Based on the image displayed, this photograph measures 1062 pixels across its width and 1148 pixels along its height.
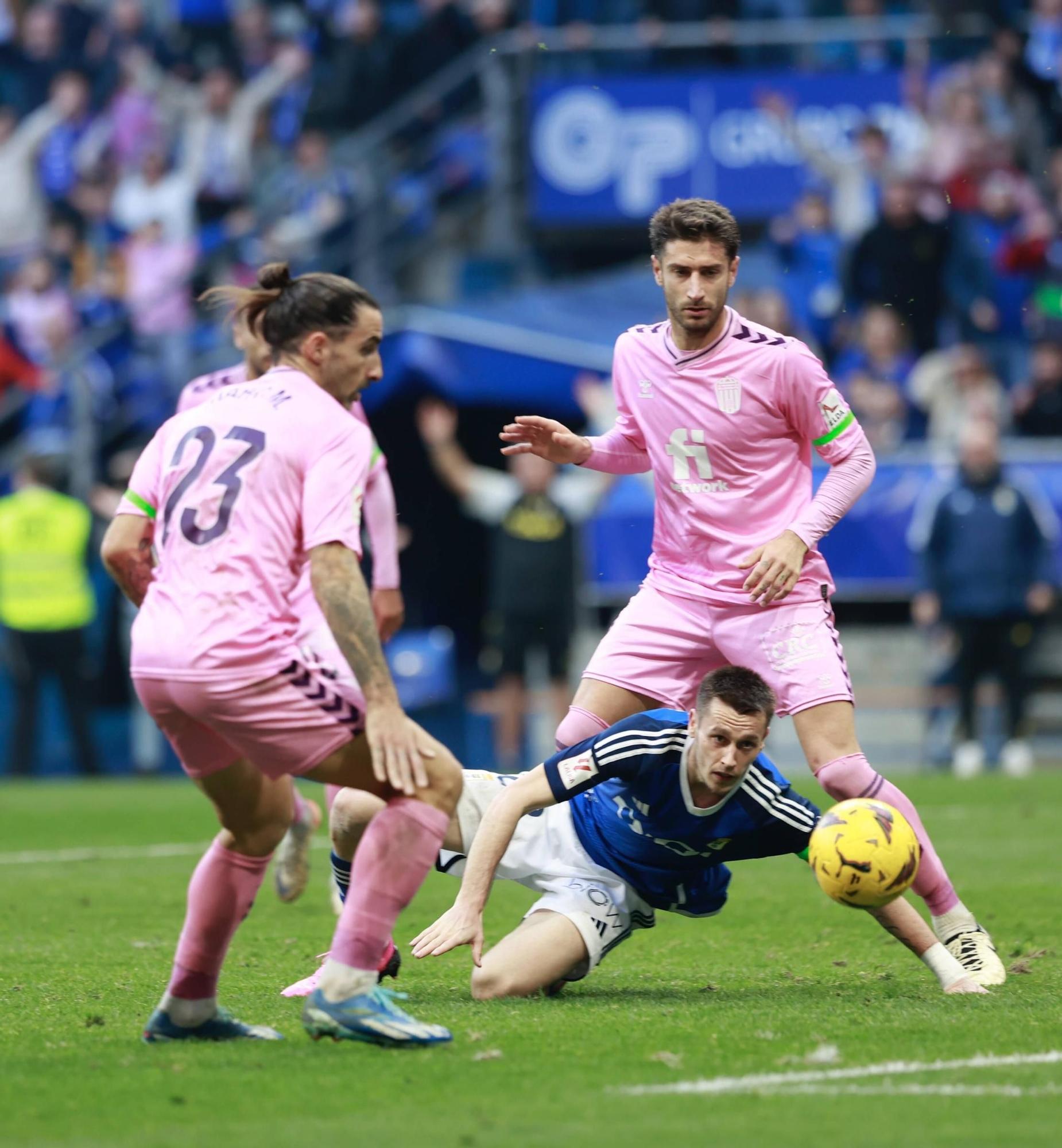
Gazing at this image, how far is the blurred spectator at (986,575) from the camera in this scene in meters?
16.0

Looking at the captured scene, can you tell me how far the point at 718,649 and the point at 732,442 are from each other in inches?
27.7

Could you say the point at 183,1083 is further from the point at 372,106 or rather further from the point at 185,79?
the point at 185,79

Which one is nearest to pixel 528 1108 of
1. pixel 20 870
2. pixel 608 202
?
pixel 20 870

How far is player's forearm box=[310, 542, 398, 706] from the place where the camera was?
4965 mm

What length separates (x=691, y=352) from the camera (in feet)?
23.3

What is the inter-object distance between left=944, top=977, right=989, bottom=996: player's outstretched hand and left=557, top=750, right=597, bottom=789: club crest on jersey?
1.30 metres

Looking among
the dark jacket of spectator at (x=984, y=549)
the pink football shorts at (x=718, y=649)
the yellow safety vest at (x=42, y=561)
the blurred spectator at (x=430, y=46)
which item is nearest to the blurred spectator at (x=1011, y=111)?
the dark jacket of spectator at (x=984, y=549)

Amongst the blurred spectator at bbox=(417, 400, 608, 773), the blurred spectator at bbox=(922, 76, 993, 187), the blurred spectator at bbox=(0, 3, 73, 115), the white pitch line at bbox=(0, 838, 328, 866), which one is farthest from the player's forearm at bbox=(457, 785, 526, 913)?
the blurred spectator at bbox=(0, 3, 73, 115)

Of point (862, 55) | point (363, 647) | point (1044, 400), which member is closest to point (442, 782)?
point (363, 647)

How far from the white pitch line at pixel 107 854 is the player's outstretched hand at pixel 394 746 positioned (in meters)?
6.48

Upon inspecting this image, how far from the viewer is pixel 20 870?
10.8m

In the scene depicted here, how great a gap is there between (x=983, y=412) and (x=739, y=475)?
32.2 feet

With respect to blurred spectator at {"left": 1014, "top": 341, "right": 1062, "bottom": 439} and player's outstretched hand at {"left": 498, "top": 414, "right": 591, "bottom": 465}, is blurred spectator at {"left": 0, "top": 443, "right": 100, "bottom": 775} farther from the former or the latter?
player's outstretched hand at {"left": 498, "top": 414, "right": 591, "bottom": 465}

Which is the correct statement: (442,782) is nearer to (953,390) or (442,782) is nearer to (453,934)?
(453,934)
